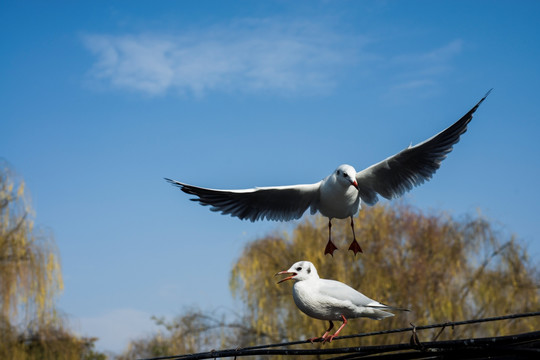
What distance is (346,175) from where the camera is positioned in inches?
171

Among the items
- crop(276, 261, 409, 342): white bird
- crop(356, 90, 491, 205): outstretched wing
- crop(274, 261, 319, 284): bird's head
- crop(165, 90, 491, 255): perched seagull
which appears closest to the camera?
crop(276, 261, 409, 342): white bird

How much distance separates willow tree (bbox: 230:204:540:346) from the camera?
40.7 feet

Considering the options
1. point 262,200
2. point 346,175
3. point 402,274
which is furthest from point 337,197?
point 402,274

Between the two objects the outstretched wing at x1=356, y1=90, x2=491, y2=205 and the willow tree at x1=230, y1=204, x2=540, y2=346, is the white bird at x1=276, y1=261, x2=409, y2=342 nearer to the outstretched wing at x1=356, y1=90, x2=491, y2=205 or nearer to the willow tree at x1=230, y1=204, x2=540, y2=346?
the outstretched wing at x1=356, y1=90, x2=491, y2=205

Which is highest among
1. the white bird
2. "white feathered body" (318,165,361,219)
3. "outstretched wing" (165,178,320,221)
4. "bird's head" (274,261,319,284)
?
"outstretched wing" (165,178,320,221)

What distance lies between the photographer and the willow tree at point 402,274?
1241 cm

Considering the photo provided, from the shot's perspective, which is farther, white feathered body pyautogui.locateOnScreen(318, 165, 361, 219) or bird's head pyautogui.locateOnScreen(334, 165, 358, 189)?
white feathered body pyautogui.locateOnScreen(318, 165, 361, 219)

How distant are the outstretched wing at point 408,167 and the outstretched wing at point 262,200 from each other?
42cm

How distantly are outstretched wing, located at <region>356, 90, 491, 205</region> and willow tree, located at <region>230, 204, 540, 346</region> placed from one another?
23.5ft

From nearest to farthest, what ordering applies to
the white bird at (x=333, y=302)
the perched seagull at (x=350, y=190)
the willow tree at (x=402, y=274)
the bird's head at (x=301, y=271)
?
the white bird at (x=333, y=302) < the bird's head at (x=301, y=271) < the perched seagull at (x=350, y=190) < the willow tree at (x=402, y=274)

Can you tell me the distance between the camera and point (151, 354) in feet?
64.3

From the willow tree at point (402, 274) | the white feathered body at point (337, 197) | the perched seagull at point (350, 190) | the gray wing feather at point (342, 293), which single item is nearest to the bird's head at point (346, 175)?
the white feathered body at point (337, 197)

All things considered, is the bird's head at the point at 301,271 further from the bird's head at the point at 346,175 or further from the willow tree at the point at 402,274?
the willow tree at the point at 402,274

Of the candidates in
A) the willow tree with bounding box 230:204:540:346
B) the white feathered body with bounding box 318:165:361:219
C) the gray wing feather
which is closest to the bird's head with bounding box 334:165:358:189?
the white feathered body with bounding box 318:165:361:219
